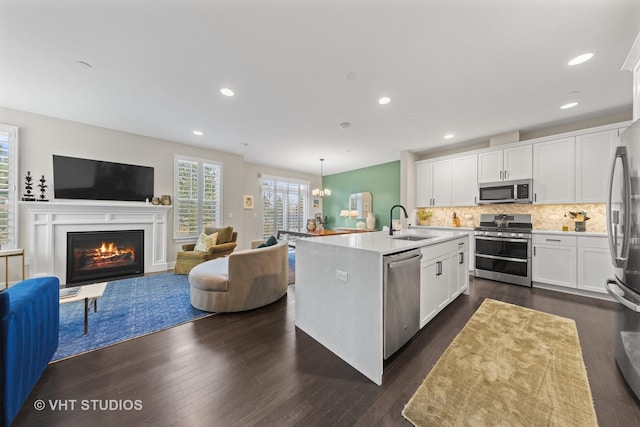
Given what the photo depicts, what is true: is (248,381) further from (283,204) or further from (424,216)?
(283,204)

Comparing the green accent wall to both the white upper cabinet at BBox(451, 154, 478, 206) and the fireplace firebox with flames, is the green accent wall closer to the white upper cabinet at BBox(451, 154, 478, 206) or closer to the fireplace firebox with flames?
the white upper cabinet at BBox(451, 154, 478, 206)

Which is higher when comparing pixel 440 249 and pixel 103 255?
pixel 440 249

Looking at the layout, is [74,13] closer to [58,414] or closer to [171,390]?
[58,414]

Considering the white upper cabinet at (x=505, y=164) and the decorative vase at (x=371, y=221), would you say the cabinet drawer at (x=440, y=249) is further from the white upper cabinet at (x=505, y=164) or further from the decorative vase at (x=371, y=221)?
the decorative vase at (x=371, y=221)

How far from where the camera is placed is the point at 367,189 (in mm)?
7488

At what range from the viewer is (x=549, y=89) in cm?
285

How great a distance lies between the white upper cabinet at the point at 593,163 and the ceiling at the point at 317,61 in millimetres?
435

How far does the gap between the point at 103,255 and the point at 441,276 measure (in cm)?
585

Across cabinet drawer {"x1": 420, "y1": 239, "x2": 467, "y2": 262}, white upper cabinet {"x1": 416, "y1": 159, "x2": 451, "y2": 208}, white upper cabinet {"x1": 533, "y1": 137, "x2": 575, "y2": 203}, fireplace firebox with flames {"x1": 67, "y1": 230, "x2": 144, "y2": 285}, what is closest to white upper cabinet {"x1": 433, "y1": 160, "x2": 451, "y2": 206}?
white upper cabinet {"x1": 416, "y1": 159, "x2": 451, "y2": 208}

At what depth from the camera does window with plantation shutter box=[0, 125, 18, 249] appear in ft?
11.5

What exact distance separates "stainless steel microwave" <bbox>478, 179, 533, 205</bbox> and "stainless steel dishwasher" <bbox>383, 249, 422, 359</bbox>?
340 centimetres

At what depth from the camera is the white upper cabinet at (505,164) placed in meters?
4.10

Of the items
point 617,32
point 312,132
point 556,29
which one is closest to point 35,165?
Result: point 312,132

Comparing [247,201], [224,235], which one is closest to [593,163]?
[224,235]
